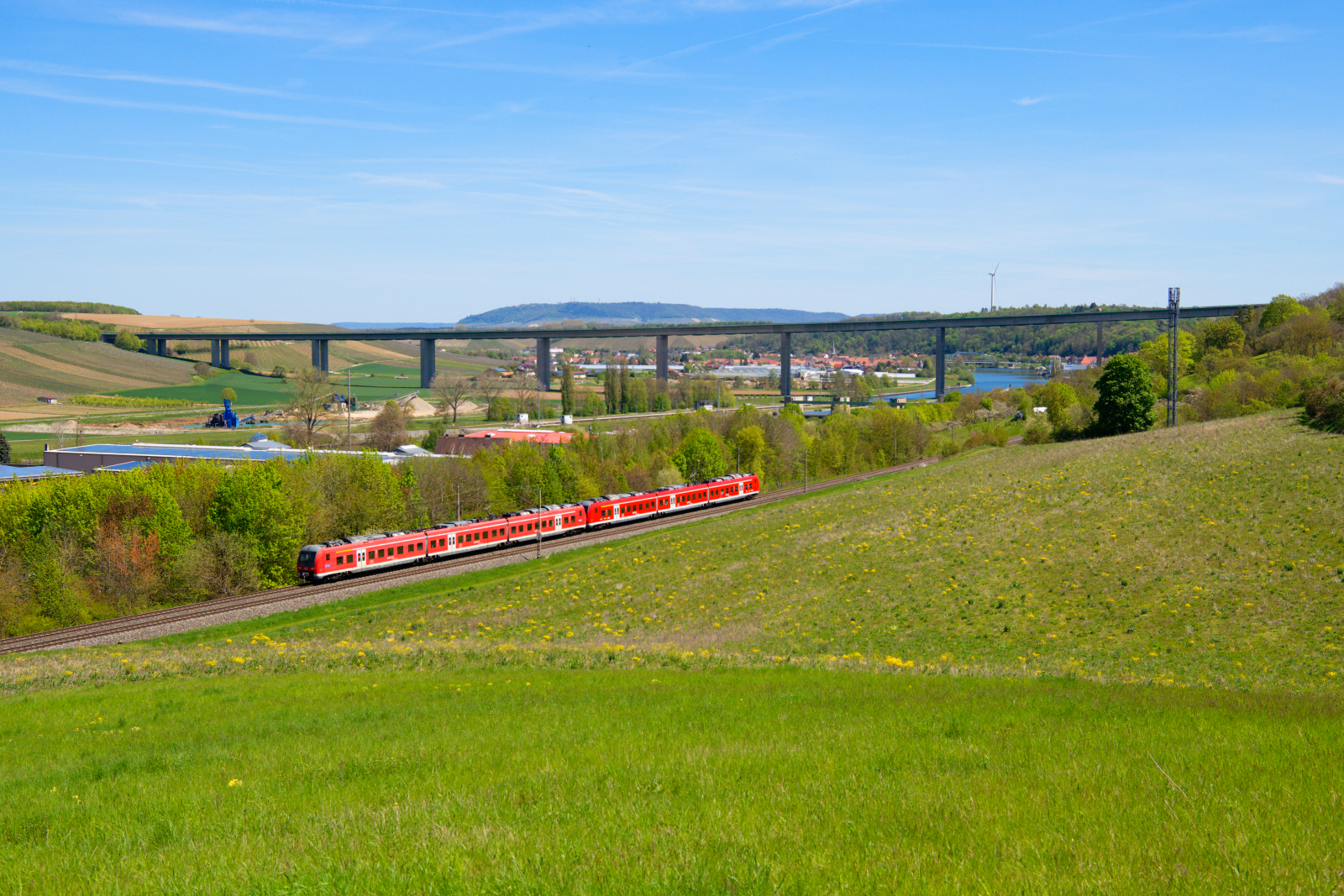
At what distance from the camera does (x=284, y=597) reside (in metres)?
47.4

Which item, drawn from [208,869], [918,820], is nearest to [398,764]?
[208,869]

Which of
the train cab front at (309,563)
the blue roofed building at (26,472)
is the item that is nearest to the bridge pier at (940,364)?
the train cab front at (309,563)

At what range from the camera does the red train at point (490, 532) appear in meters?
52.1

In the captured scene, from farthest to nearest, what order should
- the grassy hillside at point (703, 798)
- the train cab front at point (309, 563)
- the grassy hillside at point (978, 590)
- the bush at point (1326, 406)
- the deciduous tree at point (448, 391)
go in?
the deciduous tree at point (448, 391)
the bush at point (1326, 406)
the train cab front at point (309, 563)
the grassy hillside at point (978, 590)
the grassy hillside at point (703, 798)

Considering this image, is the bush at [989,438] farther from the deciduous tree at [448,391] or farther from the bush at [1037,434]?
the deciduous tree at [448,391]

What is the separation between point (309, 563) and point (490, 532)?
12.9 meters

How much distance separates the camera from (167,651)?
109 ft

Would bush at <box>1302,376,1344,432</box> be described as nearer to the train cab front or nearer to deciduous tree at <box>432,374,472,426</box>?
the train cab front

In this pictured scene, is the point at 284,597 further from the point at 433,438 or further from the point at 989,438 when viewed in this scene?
the point at 989,438

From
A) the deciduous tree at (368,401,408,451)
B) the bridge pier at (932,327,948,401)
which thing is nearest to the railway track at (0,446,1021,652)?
the deciduous tree at (368,401,408,451)

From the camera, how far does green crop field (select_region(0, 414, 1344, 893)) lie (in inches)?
289

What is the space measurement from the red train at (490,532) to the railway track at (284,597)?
26.6 inches

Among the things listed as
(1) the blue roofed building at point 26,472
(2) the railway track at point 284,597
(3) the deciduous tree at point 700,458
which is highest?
(3) the deciduous tree at point 700,458

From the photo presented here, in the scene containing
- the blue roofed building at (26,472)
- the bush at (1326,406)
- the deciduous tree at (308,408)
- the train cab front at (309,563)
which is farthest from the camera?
the deciduous tree at (308,408)
